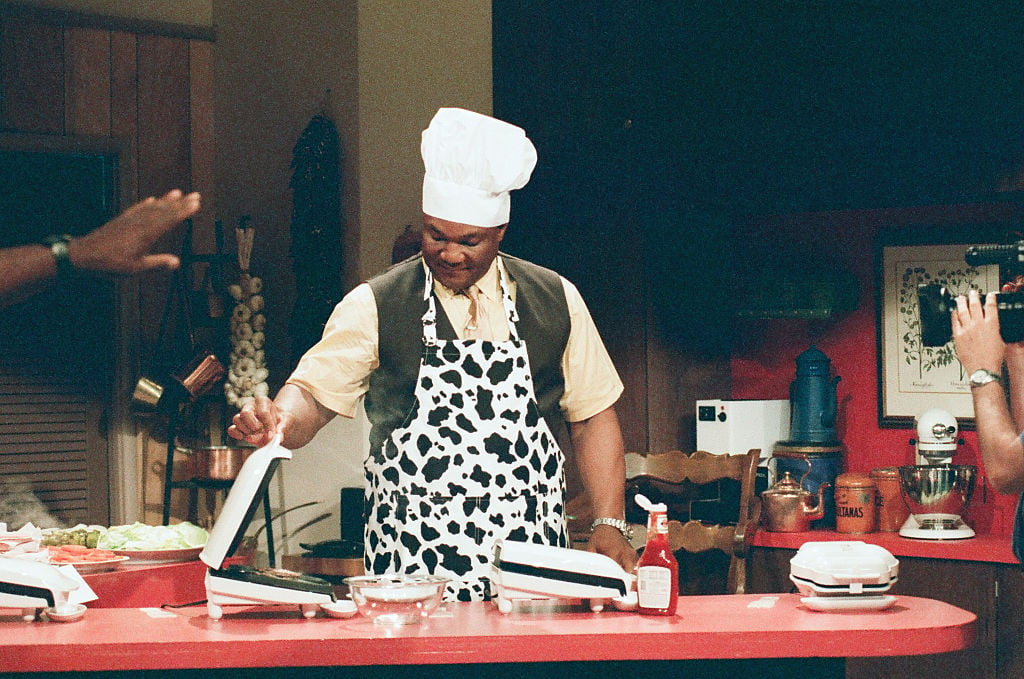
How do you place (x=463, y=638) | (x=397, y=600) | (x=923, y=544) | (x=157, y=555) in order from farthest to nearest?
1. (x=923, y=544)
2. (x=157, y=555)
3. (x=397, y=600)
4. (x=463, y=638)

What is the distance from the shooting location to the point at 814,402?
4641 millimetres

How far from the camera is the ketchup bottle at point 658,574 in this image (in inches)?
89.5

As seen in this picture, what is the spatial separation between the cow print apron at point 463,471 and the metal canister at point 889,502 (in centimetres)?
195

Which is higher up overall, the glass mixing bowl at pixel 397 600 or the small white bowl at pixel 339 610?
the glass mixing bowl at pixel 397 600

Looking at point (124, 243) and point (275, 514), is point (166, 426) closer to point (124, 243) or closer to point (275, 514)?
point (275, 514)

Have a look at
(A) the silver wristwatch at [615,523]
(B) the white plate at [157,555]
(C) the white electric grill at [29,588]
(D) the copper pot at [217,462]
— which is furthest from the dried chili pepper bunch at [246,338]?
(C) the white electric grill at [29,588]

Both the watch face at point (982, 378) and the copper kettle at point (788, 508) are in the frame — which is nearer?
the watch face at point (982, 378)

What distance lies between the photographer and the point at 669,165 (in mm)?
4699

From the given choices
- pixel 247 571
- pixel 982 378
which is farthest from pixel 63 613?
pixel 982 378

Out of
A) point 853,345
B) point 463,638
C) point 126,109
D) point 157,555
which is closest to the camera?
point 463,638

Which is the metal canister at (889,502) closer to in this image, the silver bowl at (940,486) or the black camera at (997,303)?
the silver bowl at (940,486)

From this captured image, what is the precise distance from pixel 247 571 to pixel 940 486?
9.04 feet

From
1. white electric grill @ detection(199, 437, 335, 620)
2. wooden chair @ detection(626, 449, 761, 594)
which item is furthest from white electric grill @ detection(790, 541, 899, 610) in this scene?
wooden chair @ detection(626, 449, 761, 594)

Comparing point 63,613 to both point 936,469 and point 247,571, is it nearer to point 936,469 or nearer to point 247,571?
point 247,571
